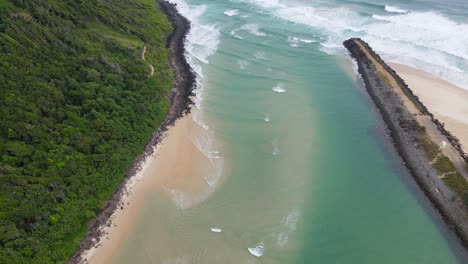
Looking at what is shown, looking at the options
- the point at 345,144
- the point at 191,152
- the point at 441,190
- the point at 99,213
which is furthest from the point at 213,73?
the point at 441,190

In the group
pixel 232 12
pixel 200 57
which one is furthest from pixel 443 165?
pixel 232 12

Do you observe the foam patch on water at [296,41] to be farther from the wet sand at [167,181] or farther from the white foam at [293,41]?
the wet sand at [167,181]

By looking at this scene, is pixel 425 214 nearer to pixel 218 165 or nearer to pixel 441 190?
pixel 441 190

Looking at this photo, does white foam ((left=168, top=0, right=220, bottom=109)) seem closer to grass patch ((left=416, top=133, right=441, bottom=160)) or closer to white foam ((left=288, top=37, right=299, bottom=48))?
white foam ((left=288, top=37, right=299, bottom=48))

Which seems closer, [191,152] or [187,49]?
[191,152]

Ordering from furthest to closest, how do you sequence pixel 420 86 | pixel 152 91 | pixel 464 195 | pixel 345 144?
pixel 420 86 → pixel 152 91 → pixel 345 144 → pixel 464 195

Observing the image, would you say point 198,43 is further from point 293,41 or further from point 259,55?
point 293,41

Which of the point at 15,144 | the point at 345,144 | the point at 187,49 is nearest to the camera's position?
the point at 15,144
